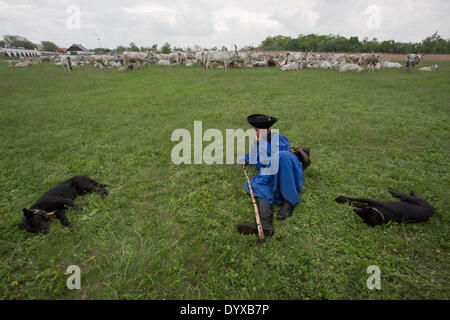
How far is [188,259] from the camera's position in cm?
276

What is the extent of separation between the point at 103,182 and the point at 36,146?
323 centimetres

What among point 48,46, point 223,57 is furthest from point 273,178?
point 48,46

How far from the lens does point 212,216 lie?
3.46 m

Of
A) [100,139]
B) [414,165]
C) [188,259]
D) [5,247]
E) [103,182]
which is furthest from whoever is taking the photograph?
[100,139]

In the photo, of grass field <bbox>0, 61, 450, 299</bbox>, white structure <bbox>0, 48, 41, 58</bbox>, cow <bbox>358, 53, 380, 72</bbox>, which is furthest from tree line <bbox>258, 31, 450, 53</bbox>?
white structure <bbox>0, 48, 41, 58</bbox>

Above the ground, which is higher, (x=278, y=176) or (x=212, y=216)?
(x=278, y=176)

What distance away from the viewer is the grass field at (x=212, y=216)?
8.11 ft

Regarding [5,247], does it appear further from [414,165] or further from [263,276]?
[414,165]

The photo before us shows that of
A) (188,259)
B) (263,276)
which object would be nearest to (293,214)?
(263,276)

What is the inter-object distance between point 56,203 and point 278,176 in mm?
3704

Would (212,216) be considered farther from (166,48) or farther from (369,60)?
(166,48)

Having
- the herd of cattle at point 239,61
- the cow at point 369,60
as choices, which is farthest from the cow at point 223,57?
the cow at point 369,60

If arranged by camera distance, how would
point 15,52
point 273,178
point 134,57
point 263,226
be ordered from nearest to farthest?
point 263,226 → point 273,178 → point 134,57 → point 15,52
